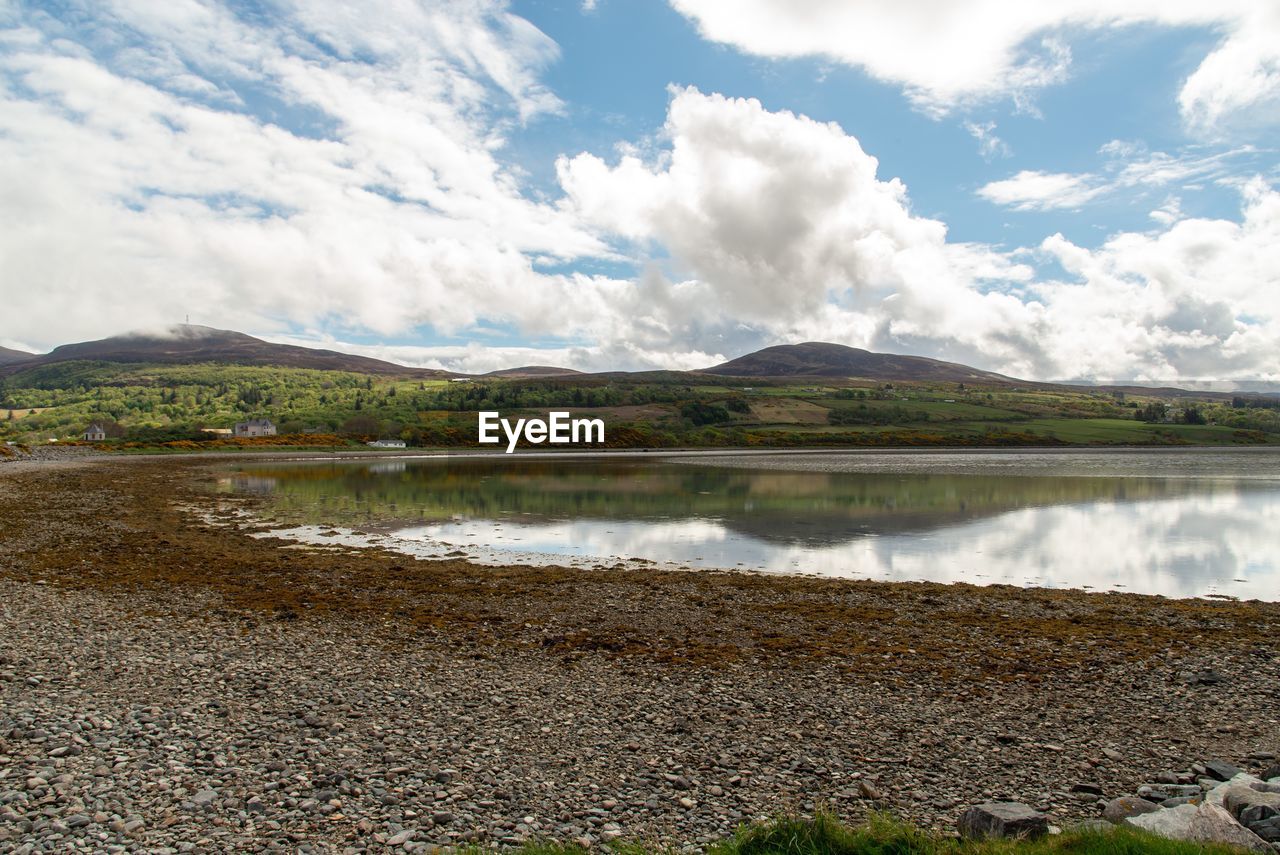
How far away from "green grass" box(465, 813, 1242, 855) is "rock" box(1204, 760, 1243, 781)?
96.8 inches

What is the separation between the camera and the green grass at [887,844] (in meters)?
5.29

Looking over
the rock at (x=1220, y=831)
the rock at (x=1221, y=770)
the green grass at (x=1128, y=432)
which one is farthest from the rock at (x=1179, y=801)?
the green grass at (x=1128, y=432)

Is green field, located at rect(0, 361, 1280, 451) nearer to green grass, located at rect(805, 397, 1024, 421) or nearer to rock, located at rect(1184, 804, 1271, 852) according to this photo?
green grass, located at rect(805, 397, 1024, 421)

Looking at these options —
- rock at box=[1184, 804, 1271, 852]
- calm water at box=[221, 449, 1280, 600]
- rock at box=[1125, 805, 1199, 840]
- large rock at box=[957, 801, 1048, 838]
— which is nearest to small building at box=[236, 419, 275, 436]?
calm water at box=[221, 449, 1280, 600]

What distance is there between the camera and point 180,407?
565 ft

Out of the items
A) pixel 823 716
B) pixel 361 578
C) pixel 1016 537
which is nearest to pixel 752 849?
pixel 823 716

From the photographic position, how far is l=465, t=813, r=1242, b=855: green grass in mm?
5293

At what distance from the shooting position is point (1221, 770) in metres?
7.25

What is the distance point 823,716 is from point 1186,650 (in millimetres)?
7730

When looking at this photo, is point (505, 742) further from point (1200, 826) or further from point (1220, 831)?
point (1220, 831)

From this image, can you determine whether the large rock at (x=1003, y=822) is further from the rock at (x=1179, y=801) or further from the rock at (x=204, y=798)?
the rock at (x=204, y=798)

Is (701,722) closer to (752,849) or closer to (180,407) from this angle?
(752,849)

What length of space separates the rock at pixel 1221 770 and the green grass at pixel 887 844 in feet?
8.06

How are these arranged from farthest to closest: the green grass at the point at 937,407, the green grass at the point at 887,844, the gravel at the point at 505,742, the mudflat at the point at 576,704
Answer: the green grass at the point at 937,407
the mudflat at the point at 576,704
the gravel at the point at 505,742
the green grass at the point at 887,844
